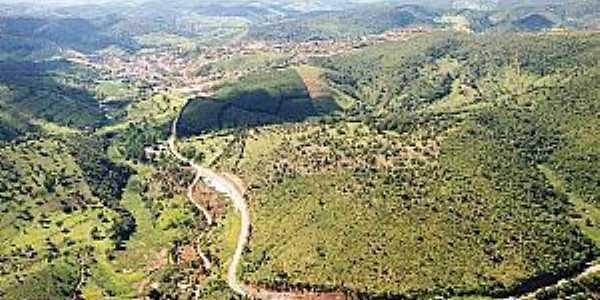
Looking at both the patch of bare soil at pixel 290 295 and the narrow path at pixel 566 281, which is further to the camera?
the patch of bare soil at pixel 290 295

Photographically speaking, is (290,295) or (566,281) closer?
(566,281)

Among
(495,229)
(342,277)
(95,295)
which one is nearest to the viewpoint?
(342,277)

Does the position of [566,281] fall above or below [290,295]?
above

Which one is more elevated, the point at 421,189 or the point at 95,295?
the point at 421,189

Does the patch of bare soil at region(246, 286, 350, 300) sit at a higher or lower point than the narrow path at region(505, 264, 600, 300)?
lower

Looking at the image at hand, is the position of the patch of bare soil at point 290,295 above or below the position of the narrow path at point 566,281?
below

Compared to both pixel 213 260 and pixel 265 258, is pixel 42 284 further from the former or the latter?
pixel 265 258

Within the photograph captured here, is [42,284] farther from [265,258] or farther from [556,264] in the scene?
[556,264]

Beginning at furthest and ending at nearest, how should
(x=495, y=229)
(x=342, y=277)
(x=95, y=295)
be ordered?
(x=95, y=295)
(x=495, y=229)
(x=342, y=277)

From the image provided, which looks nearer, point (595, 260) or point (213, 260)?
point (595, 260)

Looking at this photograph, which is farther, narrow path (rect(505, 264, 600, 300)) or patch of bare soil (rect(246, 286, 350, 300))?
patch of bare soil (rect(246, 286, 350, 300))

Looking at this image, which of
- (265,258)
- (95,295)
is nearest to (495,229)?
Answer: (265,258)
